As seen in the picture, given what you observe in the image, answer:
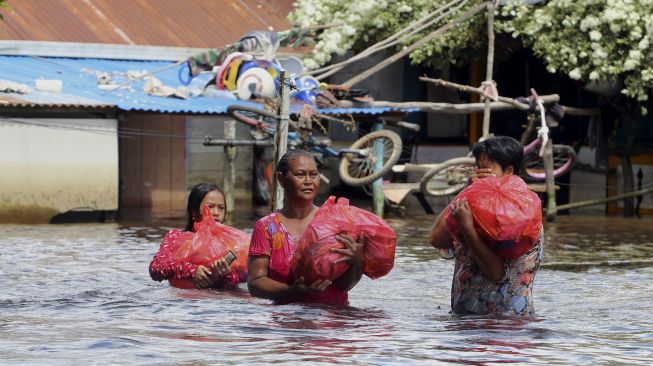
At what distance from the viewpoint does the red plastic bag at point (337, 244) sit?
7.64m

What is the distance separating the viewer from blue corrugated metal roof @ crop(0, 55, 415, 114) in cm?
2009

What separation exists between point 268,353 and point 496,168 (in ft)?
5.37

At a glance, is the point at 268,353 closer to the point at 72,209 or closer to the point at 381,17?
the point at 72,209

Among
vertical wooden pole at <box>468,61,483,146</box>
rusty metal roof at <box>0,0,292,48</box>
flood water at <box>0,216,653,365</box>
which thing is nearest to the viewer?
flood water at <box>0,216,653,365</box>

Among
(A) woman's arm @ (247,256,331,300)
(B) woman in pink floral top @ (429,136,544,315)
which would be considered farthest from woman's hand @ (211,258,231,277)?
(B) woman in pink floral top @ (429,136,544,315)

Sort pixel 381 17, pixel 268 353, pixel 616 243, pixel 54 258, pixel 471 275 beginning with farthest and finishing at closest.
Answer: pixel 381 17
pixel 616 243
pixel 54 258
pixel 471 275
pixel 268 353

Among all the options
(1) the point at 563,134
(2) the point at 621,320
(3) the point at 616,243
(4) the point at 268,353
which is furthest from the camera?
(1) the point at 563,134

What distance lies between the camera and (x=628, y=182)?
22.1 m

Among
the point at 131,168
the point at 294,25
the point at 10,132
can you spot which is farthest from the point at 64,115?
the point at 294,25

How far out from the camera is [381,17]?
22.3m

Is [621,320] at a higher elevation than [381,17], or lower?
lower

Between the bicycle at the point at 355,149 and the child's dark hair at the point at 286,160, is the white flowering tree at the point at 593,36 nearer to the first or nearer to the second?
the bicycle at the point at 355,149

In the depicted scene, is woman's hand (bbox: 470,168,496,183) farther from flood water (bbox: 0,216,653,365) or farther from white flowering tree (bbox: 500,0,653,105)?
white flowering tree (bbox: 500,0,653,105)

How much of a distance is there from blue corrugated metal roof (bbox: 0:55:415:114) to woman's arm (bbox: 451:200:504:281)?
12.6 metres
